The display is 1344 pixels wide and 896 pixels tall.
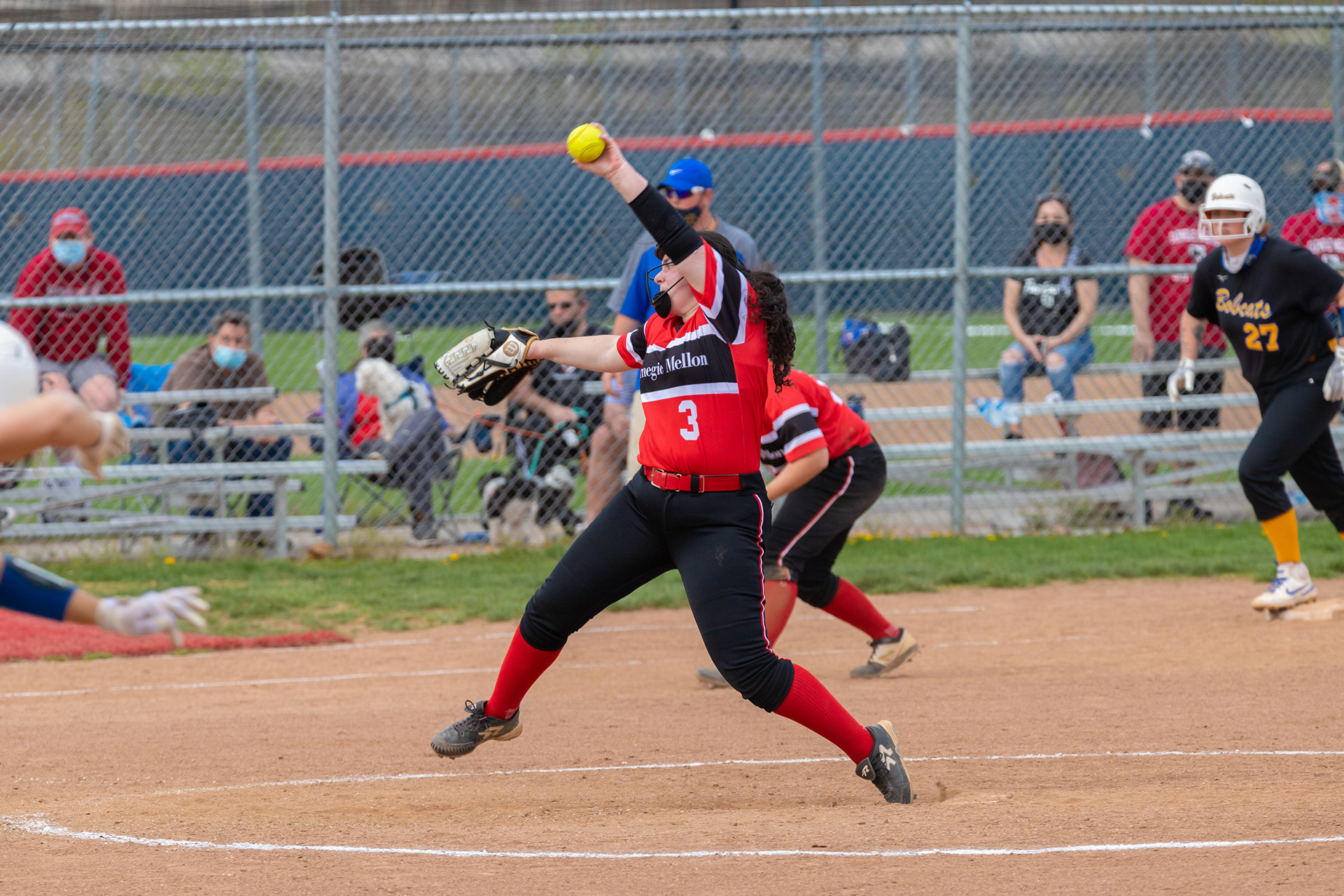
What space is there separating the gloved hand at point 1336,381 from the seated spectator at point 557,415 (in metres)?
4.73

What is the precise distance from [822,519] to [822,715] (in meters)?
1.88

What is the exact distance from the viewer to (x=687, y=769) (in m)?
5.28

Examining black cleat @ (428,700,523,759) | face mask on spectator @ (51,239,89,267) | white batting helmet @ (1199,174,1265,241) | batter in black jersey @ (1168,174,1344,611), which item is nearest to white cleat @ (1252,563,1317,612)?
batter in black jersey @ (1168,174,1344,611)

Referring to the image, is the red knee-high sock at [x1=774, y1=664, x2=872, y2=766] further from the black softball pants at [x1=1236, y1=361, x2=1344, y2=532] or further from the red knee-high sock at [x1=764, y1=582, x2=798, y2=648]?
the black softball pants at [x1=1236, y1=361, x2=1344, y2=532]

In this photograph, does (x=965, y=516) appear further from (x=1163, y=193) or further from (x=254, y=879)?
(x=1163, y=193)

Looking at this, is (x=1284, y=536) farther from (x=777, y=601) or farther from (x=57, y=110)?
(x=57, y=110)

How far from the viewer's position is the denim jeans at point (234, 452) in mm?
9859

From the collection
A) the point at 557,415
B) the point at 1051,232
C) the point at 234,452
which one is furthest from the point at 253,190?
the point at 1051,232

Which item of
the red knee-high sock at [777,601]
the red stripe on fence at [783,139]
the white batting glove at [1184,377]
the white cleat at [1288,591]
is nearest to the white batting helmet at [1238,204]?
the white batting glove at [1184,377]

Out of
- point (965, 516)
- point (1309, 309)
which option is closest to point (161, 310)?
point (965, 516)

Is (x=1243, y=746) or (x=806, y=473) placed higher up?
(x=806, y=473)

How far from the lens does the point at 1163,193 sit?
20938mm

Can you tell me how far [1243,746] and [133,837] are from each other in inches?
154

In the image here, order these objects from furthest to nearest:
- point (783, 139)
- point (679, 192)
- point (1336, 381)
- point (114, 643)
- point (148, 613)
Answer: point (783, 139) < point (114, 643) < point (1336, 381) < point (679, 192) < point (148, 613)
